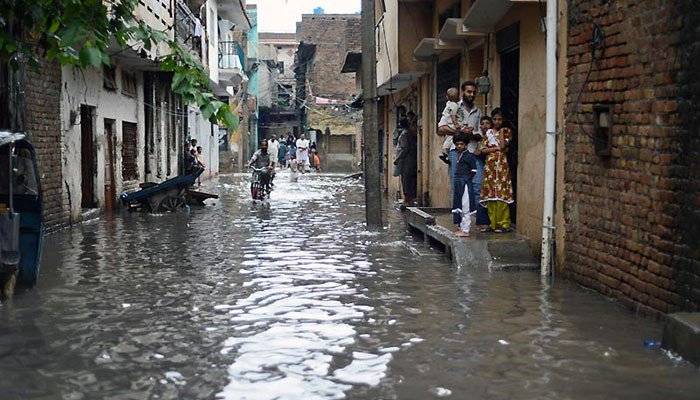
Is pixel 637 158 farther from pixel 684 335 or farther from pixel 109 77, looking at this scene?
pixel 109 77

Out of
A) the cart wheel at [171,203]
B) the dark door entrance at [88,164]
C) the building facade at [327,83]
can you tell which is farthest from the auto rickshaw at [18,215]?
the building facade at [327,83]

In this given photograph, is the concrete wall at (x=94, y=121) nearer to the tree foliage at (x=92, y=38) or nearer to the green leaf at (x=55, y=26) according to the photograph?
the tree foliage at (x=92, y=38)

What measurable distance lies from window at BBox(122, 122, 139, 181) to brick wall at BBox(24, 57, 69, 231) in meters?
5.66

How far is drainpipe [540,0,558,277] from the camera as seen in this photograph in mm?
8742

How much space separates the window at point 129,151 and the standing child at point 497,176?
486 inches

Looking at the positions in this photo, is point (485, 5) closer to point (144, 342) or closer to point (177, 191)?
point (144, 342)

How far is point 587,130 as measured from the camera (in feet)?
26.6

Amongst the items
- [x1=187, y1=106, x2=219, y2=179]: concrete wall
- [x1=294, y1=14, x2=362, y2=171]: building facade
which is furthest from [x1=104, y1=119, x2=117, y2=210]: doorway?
[x1=294, y1=14, x2=362, y2=171]: building facade

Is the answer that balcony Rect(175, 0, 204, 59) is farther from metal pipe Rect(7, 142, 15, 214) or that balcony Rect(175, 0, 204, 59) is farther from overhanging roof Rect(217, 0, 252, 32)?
metal pipe Rect(7, 142, 15, 214)

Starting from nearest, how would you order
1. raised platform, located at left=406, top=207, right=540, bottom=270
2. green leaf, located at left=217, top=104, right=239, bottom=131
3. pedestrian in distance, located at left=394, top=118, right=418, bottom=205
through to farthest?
green leaf, located at left=217, top=104, right=239, bottom=131, raised platform, located at left=406, top=207, right=540, bottom=270, pedestrian in distance, located at left=394, top=118, right=418, bottom=205

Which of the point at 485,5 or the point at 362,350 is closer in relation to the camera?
the point at 362,350

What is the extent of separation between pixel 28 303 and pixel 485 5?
644cm

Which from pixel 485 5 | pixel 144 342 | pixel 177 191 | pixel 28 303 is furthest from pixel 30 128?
pixel 144 342


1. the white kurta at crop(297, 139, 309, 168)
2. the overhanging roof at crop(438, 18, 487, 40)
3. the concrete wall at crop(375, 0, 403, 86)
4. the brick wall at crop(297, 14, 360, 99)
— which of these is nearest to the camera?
the overhanging roof at crop(438, 18, 487, 40)
